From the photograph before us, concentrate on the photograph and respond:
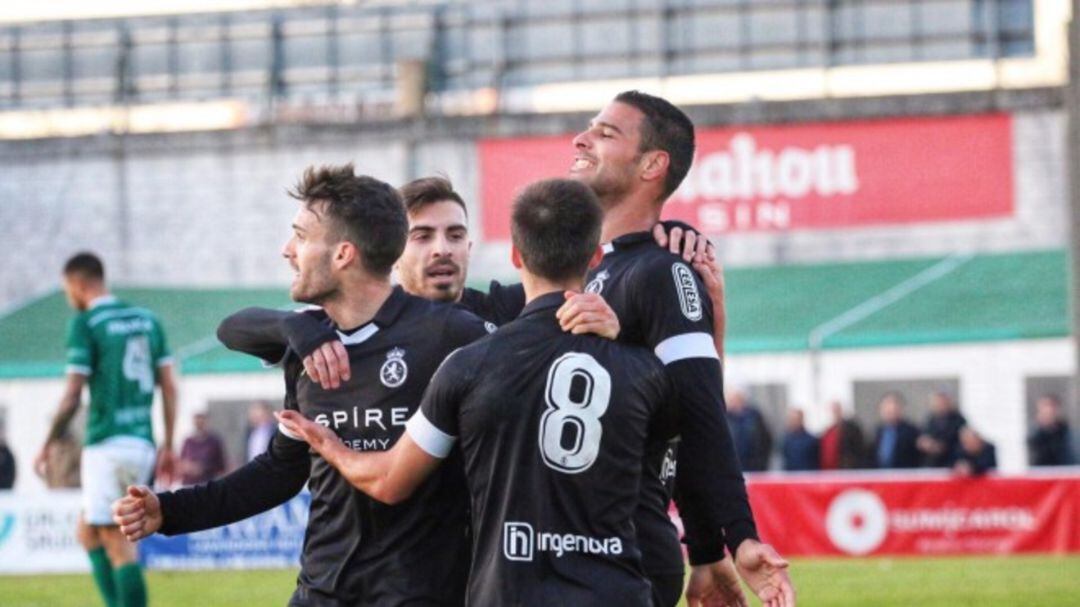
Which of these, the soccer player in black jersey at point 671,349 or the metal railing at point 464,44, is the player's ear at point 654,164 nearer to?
the soccer player in black jersey at point 671,349

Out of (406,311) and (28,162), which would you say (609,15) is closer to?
(28,162)

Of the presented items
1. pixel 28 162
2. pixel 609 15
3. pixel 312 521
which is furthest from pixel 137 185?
pixel 312 521

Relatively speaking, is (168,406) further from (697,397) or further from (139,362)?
(697,397)

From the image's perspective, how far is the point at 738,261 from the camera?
34.2 metres

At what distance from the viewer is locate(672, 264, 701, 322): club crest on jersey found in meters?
6.42

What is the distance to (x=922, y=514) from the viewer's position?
70.6ft

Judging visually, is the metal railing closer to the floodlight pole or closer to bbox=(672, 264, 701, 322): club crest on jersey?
the floodlight pole

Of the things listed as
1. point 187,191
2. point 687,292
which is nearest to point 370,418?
point 687,292

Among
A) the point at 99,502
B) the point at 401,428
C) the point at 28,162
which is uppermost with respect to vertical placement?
the point at 28,162

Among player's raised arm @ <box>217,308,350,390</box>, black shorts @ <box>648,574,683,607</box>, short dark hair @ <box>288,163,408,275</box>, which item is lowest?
black shorts @ <box>648,574,683,607</box>

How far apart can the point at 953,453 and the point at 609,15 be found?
58.2 feet

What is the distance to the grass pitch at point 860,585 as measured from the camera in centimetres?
1600

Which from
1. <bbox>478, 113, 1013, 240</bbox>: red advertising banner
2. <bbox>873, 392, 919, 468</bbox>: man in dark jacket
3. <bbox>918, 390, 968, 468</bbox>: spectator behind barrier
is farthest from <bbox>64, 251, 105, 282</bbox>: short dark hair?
<bbox>478, 113, 1013, 240</bbox>: red advertising banner

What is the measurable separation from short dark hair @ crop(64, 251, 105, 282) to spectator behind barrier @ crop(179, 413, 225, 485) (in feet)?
36.6
